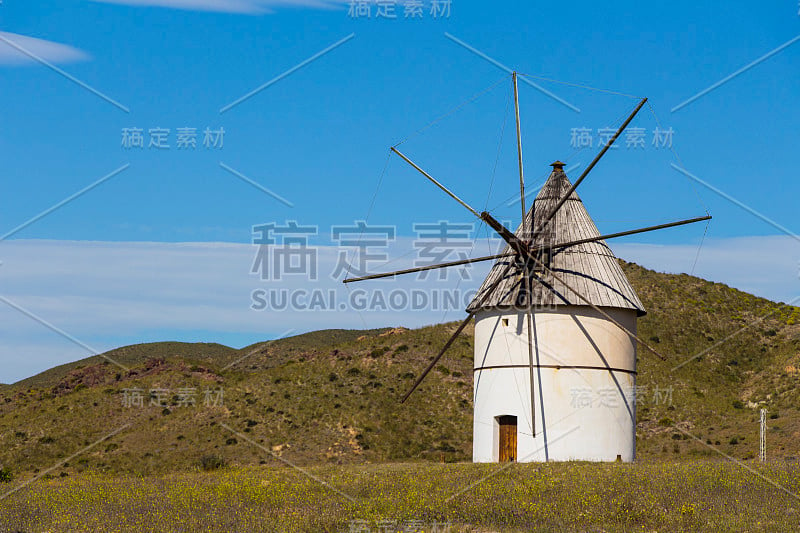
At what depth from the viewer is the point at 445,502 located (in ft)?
52.3

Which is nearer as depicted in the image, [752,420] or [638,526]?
[638,526]

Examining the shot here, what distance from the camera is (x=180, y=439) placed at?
43.8 meters

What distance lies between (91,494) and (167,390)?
34.7 m

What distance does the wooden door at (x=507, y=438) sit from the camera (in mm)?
24078

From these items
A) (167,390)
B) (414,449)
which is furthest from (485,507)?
(167,390)

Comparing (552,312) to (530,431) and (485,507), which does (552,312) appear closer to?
(530,431)

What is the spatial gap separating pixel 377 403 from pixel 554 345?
2564 cm

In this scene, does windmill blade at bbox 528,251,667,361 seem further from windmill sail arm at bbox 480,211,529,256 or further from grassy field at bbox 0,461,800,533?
grassy field at bbox 0,461,800,533

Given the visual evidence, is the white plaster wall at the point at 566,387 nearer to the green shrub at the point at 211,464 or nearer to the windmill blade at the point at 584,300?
the windmill blade at the point at 584,300

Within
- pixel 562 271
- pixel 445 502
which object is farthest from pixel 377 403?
pixel 445 502

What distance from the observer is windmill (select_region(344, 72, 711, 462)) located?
23.3 metres

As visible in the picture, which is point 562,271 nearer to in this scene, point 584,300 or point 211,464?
point 584,300

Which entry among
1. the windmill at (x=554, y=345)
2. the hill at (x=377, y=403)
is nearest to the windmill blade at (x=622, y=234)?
the windmill at (x=554, y=345)

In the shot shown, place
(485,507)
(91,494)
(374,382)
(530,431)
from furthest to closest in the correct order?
(374,382) < (530,431) < (91,494) < (485,507)
